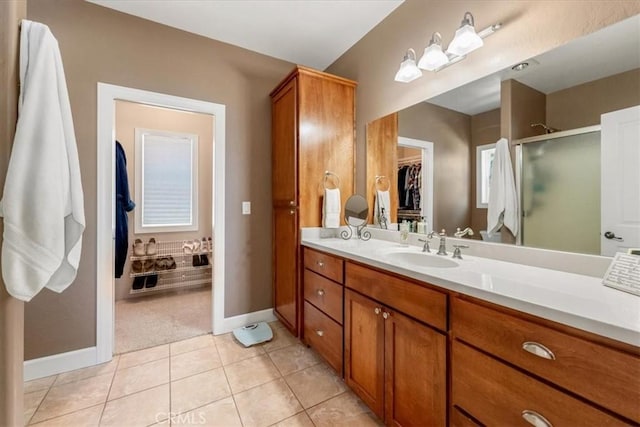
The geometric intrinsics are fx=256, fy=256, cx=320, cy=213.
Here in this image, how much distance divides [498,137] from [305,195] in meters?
1.32

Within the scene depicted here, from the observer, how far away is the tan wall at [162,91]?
5.82 ft

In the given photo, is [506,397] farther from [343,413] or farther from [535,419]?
[343,413]

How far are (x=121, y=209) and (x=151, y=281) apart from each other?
0.96 metres

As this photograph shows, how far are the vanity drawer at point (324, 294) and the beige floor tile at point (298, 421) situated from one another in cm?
51

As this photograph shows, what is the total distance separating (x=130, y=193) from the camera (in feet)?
10.1

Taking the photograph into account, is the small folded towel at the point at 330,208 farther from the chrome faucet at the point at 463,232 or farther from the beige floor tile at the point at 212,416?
the beige floor tile at the point at 212,416

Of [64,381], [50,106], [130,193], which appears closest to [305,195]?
[50,106]

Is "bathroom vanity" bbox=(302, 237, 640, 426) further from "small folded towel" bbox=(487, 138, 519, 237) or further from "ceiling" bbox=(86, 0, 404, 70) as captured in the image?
"ceiling" bbox=(86, 0, 404, 70)

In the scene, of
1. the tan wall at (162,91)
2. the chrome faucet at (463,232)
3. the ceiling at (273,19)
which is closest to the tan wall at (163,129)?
the tan wall at (162,91)

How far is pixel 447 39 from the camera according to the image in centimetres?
157

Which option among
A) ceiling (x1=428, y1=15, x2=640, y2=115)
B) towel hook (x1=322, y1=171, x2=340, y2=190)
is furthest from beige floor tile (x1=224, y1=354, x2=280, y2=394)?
ceiling (x1=428, y1=15, x2=640, y2=115)

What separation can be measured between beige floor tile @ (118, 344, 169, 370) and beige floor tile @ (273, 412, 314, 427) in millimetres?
1164

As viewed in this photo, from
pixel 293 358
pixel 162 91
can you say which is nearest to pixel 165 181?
pixel 162 91

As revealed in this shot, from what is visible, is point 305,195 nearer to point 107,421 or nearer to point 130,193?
point 107,421
